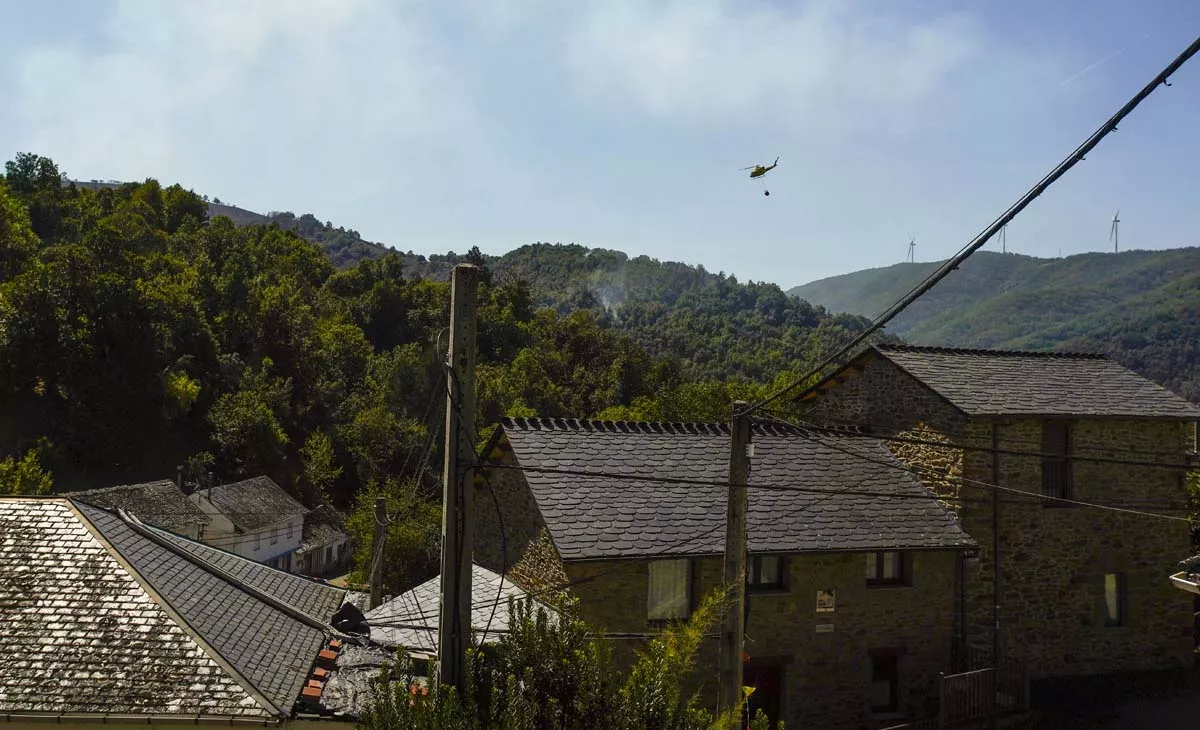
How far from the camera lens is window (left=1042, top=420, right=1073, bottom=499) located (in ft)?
70.8

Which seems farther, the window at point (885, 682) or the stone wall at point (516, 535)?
the window at point (885, 682)

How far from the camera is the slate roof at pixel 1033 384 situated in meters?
21.1

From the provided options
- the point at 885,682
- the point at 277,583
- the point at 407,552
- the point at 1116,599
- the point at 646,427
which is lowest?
the point at 885,682

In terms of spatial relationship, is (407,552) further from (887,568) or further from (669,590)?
(887,568)

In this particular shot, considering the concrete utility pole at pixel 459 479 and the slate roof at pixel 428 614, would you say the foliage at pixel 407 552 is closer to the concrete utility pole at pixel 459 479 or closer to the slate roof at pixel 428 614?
the slate roof at pixel 428 614

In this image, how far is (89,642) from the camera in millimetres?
10086

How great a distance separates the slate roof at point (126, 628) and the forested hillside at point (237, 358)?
18310 millimetres

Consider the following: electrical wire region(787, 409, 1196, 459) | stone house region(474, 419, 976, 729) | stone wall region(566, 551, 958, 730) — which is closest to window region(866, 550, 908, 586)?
stone house region(474, 419, 976, 729)

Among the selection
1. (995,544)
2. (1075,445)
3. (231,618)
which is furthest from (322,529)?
(231,618)

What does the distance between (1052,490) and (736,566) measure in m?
14.6

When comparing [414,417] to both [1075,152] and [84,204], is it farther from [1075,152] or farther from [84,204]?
[1075,152]

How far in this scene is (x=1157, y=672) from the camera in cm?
2231

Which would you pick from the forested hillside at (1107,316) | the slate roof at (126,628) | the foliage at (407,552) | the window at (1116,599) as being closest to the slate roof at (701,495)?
the slate roof at (126,628)

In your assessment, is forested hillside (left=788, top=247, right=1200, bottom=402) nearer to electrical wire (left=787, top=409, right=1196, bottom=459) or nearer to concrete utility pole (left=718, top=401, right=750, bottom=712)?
electrical wire (left=787, top=409, right=1196, bottom=459)
